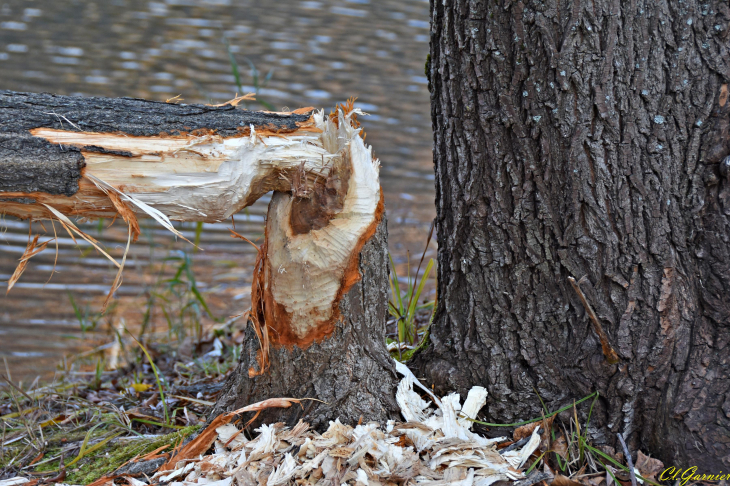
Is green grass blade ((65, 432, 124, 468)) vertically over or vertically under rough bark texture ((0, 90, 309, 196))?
under

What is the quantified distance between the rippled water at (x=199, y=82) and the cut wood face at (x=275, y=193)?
0.31 metres

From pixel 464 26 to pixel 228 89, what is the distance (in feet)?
18.2

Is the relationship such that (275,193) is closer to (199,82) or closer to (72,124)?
(72,124)

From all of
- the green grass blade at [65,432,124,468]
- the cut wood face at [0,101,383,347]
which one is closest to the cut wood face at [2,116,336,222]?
the cut wood face at [0,101,383,347]

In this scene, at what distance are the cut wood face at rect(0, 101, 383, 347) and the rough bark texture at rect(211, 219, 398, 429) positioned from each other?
1.8 inches

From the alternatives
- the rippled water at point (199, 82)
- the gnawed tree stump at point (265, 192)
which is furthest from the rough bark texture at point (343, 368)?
the rippled water at point (199, 82)

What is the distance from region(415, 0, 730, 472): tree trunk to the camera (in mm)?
1671

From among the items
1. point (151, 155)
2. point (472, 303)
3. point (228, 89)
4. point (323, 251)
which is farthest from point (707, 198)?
point (228, 89)

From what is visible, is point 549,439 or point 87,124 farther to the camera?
point 549,439

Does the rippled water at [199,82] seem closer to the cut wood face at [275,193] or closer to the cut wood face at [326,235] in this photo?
the cut wood face at [275,193]

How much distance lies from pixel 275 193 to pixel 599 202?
922mm

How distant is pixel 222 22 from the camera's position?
31.7ft

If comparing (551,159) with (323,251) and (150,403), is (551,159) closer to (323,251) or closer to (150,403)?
(323,251)

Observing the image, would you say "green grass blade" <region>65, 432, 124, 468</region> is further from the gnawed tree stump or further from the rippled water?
the rippled water
